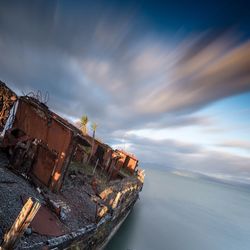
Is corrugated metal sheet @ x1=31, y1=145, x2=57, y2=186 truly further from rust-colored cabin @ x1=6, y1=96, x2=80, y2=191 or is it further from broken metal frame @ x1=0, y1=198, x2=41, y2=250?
broken metal frame @ x1=0, y1=198, x2=41, y2=250

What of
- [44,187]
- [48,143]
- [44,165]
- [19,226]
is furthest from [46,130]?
[19,226]

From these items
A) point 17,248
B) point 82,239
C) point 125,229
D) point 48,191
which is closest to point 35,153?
point 48,191

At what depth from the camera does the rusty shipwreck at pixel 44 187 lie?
18.4ft

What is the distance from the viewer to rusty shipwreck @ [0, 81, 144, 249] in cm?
561

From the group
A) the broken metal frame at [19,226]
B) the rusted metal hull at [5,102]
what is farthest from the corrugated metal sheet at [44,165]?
the broken metal frame at [19,226]

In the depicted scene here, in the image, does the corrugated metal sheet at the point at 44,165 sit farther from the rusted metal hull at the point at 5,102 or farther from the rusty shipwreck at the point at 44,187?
the rusted metal hull at the point at 5,102

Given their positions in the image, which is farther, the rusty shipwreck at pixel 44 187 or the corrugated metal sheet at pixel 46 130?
the corrugated metal sheet at pixel 46 130

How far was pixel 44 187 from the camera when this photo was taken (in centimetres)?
917

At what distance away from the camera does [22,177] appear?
8.88m

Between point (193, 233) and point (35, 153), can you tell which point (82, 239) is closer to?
point (35, 153)

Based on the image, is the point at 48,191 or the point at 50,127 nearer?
the point at 48,191

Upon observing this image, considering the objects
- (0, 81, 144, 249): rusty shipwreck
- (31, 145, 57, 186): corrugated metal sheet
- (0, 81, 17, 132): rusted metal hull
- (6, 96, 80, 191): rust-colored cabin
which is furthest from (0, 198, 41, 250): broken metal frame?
(0, 81, 17, 132): rusted metal hull

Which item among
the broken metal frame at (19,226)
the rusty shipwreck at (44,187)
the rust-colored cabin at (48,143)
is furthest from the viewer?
the rust-colored cabin at (48,143)

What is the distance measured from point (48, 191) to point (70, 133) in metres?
2.82
